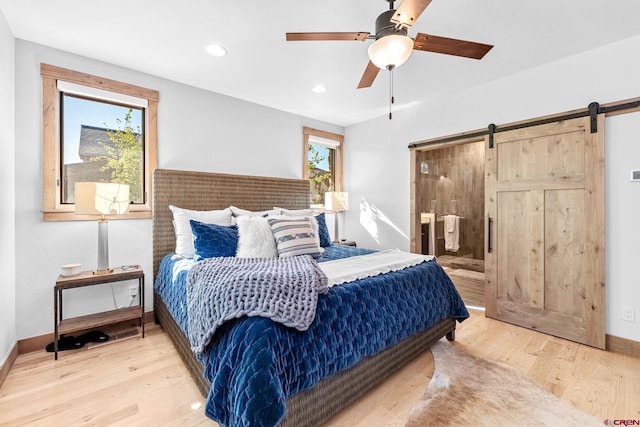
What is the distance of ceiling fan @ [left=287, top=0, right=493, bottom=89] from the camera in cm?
157

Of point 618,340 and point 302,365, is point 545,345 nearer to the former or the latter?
point 618,340

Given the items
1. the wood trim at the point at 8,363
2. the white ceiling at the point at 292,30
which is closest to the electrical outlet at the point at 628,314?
the white ceiling at the point at 292,30

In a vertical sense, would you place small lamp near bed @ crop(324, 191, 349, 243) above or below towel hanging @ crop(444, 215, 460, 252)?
above

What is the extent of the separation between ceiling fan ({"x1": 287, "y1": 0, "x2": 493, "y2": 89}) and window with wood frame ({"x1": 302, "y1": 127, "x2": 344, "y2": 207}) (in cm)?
268

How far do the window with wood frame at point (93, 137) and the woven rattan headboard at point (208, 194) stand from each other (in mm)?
156

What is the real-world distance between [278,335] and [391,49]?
66.0 inches

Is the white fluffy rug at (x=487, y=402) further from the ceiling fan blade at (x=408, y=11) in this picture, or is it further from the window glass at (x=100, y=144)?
the window glass at (x=100, y=144)

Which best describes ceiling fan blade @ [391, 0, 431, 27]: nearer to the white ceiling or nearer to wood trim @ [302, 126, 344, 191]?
the white ceiling

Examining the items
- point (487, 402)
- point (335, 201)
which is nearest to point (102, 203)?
point (335, 201)

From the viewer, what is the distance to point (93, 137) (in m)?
2.78

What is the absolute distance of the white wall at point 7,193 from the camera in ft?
6.70

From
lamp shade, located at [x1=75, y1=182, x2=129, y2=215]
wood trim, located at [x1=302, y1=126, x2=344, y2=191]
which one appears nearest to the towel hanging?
wood trim, located at [x1=302, y1=126, x2=344, y2=191]

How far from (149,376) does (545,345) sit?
3301mm

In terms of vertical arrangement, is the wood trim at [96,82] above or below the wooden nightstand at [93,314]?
above
